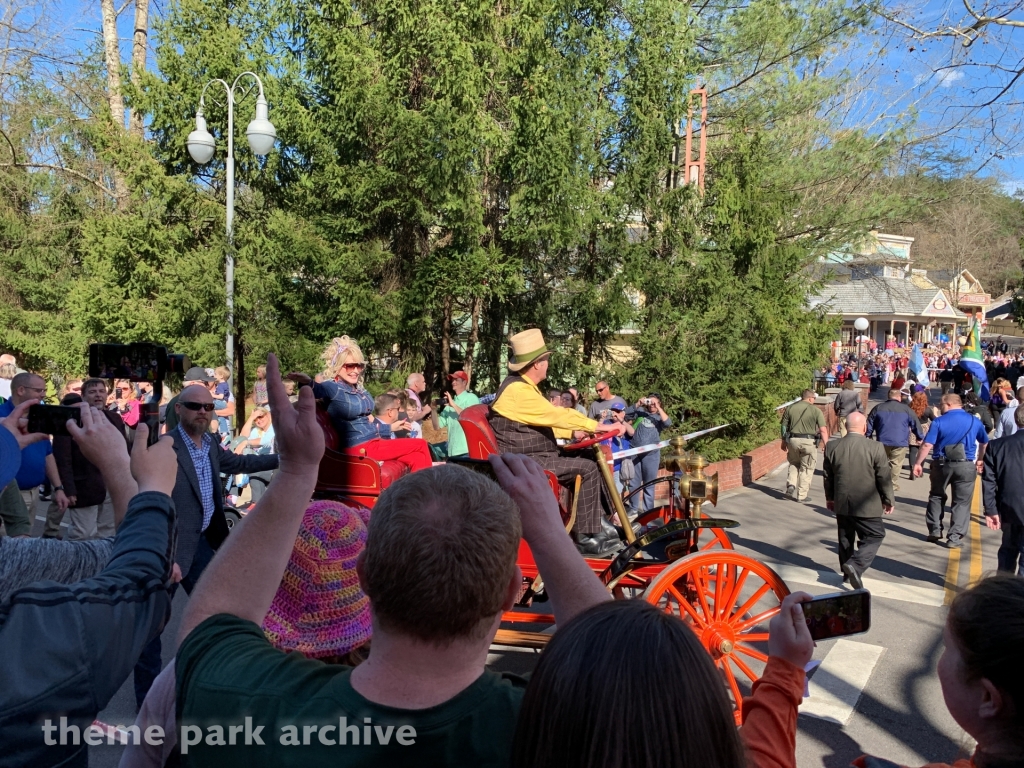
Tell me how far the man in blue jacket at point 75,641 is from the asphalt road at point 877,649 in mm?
2096

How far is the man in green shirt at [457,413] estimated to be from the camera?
8414 millimetres

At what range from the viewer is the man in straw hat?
17.3ft

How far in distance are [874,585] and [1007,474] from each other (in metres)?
1.65

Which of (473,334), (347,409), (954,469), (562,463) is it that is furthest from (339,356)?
(473,334)

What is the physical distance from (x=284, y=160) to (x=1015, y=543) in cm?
1231

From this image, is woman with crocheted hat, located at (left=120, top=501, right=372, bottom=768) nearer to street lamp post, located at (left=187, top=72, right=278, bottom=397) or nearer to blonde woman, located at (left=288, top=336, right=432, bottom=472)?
blonde woman, located at (left=288, top=336, right=432, bottom=472)

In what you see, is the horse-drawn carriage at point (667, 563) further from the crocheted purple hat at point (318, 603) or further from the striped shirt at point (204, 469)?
the crocheted purple hat at point (318, 603)

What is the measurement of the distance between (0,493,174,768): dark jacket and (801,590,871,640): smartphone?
1421 millimetres

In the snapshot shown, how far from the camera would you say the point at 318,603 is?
217 centimetres

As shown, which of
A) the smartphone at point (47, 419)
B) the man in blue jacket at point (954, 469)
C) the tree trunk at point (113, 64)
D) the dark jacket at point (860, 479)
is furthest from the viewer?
the tree trunk at point (113, 64)

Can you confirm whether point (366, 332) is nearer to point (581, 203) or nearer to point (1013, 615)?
point (581, 203)

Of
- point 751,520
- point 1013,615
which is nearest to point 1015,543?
point 751,520

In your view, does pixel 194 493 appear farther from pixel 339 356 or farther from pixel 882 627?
pixel 882 627

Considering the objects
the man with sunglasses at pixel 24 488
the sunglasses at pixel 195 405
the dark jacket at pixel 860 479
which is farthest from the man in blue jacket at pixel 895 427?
the man with sunglasses at pixel 24 488
